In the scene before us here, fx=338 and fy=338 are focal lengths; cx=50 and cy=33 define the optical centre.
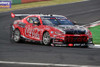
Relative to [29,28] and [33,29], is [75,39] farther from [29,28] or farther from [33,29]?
[29,28]

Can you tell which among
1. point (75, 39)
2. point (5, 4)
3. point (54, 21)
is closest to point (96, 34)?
point (54, 21)

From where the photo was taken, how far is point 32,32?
14664 millimetres

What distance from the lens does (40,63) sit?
28.8 ft

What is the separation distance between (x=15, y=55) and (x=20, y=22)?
516 centimetres

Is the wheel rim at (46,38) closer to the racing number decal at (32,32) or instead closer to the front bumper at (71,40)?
the front bumper at (71,40)

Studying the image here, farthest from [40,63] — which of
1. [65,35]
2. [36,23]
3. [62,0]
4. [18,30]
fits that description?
[62,0]

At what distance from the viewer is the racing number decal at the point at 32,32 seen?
14400mm

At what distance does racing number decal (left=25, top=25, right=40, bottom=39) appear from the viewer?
1440 centimetres

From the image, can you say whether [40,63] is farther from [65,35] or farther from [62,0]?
[62,0]

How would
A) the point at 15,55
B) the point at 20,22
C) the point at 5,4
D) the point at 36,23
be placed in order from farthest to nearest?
the point at 5,4, the point at 20,22, the point at 36,23, the point at 15,55

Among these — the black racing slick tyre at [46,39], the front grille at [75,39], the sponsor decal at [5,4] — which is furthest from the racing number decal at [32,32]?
the sponsor decal at [5,4]

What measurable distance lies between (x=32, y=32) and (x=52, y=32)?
4.75ft

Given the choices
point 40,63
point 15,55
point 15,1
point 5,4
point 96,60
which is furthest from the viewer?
point 15,1

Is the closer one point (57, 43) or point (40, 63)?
point (40, 63)
